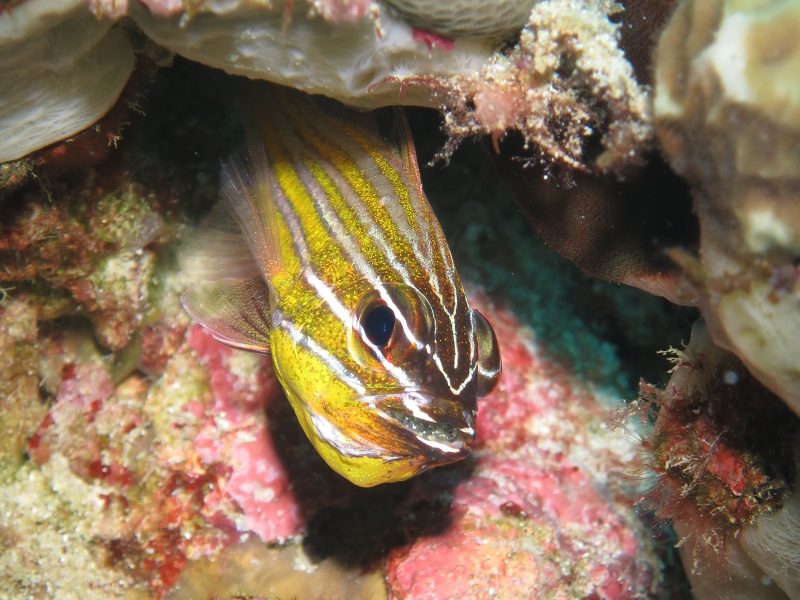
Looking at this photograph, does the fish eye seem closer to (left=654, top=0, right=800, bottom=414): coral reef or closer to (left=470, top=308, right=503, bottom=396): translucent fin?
(left=470, top=308, right=503, bottom=396): translucent fin

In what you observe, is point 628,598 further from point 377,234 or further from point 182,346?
point 182,346

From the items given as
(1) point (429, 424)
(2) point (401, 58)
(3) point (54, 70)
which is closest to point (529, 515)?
(1) point (429, 424)

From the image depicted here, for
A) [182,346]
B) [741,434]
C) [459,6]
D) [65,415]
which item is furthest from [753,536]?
[65,415]

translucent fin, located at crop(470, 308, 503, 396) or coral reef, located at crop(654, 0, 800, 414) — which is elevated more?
coral reef, located at crop(654, 0, 800, 414)

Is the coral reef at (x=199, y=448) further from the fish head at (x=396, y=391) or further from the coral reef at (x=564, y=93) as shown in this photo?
the coral reef at (x=564, y=93)

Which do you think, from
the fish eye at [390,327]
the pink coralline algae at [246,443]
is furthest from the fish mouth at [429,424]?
the pink coralline algae at [246,443]

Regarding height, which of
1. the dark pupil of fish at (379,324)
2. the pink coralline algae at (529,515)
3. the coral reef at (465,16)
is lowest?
the pink coralline algae at (529,515)

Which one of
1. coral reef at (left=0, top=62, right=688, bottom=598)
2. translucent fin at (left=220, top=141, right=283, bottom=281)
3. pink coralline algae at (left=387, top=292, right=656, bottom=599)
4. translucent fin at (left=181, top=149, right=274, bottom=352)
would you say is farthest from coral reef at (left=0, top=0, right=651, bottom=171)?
pink coralline algae at (left=387, top=292, right=656, bottom=599)
